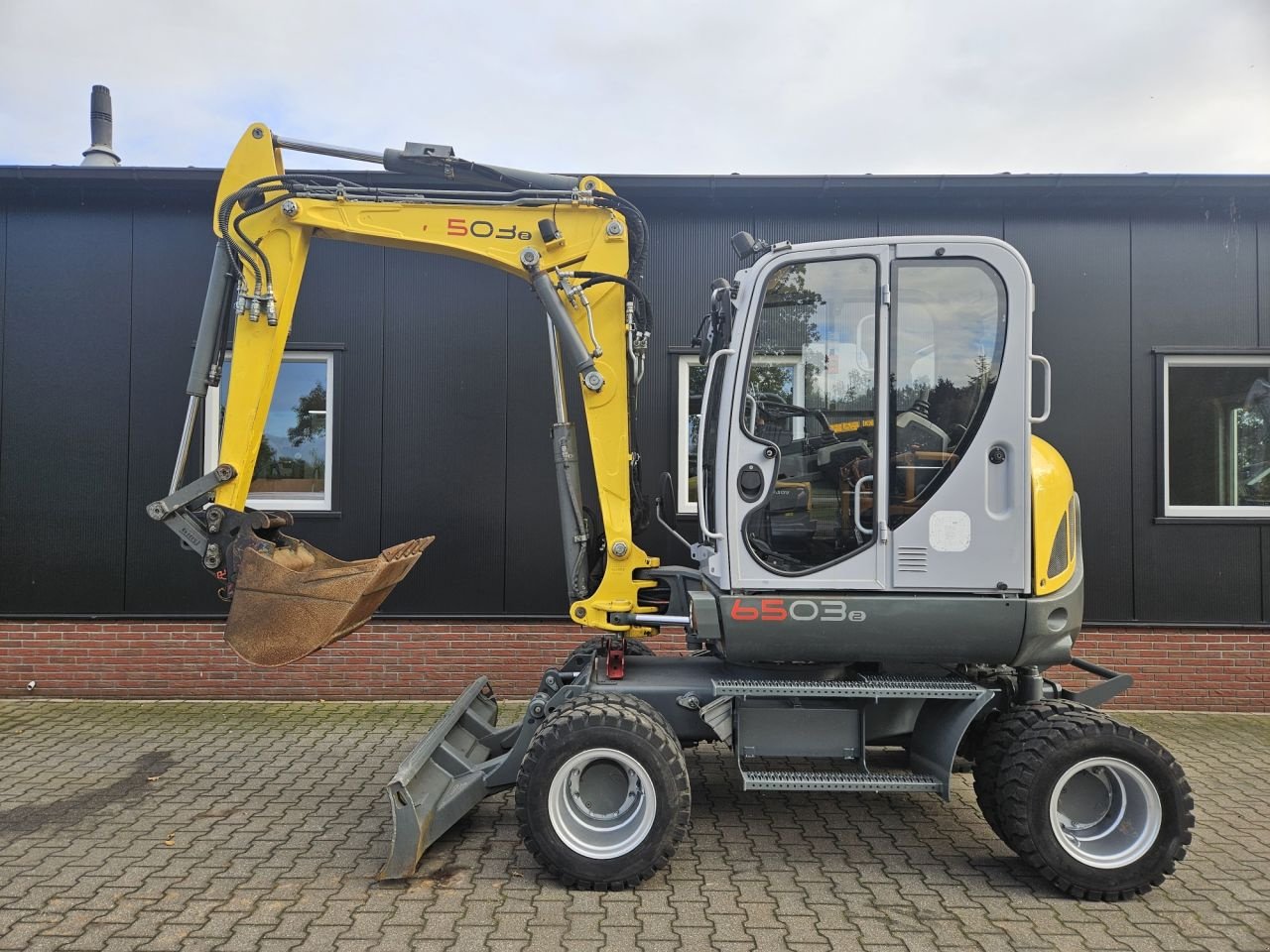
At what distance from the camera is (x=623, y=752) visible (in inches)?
138

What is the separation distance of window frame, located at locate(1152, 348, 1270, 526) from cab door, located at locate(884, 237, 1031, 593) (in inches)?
156

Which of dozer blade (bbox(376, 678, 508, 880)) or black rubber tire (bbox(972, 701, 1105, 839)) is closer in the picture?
dozer blade (bbox(376, 678, 508, 880))

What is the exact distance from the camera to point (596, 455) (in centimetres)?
436

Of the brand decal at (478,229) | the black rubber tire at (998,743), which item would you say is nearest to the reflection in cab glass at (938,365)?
the black rubber tire at (998,743)

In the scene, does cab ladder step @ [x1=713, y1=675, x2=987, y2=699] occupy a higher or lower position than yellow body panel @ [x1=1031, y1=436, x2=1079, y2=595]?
lower

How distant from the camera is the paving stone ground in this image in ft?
10.3

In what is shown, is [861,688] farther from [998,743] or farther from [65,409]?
[65,409]

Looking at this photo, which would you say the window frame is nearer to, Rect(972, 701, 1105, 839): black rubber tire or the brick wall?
the brick wall

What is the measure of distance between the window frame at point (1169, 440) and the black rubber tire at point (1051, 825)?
384 centimetres

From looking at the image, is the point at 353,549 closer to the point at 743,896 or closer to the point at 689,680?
the point at 689,680

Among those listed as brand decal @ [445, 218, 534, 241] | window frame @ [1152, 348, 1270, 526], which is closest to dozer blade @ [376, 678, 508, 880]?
brand decal @ [445, 218, 534, 241]

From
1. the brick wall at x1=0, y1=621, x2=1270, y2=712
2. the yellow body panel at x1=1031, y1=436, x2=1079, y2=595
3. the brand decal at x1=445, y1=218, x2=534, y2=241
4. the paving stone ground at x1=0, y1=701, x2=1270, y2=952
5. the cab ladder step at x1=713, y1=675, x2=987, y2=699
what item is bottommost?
the paving stone ground at x1=0, y1=701, x2=1270, y2=952

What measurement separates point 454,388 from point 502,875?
13.3ft

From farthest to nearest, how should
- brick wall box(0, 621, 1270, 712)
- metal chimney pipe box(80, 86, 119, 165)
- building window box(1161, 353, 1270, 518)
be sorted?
1. metal chimney pipe box(80, 86, 119, 165)
2. building window box(1161, 353, 1270, 518)
3. brick wall box(0, 621, 1270, 712)
